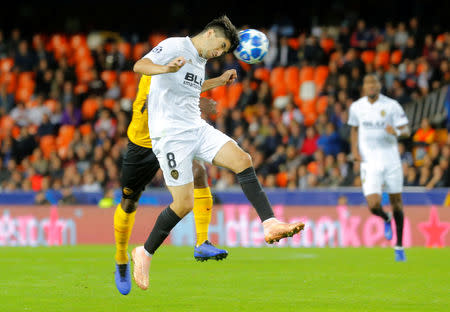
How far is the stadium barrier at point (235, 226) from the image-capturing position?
50.5ft

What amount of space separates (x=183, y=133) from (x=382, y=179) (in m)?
5.60

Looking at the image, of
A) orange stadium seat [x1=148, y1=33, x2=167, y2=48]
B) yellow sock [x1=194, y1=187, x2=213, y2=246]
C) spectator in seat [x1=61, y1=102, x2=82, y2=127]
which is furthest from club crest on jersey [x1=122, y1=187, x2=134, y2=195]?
orange stadium seat [x1=148, y1=33, x2=167, y2=48]

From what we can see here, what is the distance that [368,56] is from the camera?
829 inches

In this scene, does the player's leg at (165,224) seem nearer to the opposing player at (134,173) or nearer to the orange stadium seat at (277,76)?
the opposing player at (134,173)

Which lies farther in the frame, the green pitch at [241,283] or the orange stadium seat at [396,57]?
the orange stadium seat at [396,57]

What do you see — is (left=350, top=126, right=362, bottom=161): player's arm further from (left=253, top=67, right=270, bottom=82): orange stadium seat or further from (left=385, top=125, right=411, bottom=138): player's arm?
Result: (left=253, top=67, right=270, bottom=82): orange stadium seat

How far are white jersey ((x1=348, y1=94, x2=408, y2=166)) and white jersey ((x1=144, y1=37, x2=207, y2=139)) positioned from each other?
17.9 feet

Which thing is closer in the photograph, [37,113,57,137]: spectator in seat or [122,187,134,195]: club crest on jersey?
[122,187,134,195]: club crest on jersey

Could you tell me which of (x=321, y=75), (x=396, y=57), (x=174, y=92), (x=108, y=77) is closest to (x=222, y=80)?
(x=174, y=92)

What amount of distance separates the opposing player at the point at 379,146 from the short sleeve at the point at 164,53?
5580mm

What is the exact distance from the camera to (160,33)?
87.7ft

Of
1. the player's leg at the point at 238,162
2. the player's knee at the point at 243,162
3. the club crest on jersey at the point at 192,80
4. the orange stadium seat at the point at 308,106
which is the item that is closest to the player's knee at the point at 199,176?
the player's leg at the point at 238,162

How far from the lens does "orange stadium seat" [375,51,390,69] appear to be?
67.5 feet

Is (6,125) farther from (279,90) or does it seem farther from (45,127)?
(279,90)
